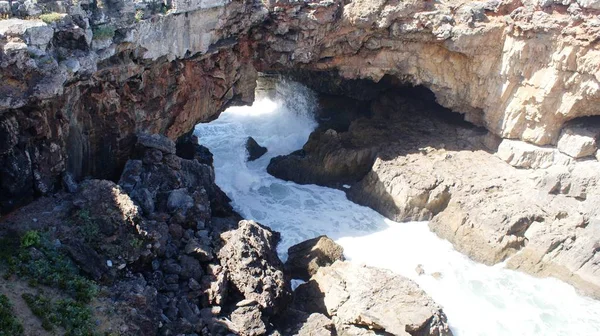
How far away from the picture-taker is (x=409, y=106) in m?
29.3

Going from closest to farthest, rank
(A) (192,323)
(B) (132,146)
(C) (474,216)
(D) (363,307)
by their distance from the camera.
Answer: (A) (192,323), (D) (363,307), (B) (132,146), (C) (474,216)

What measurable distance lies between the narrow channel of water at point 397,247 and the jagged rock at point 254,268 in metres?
2.89

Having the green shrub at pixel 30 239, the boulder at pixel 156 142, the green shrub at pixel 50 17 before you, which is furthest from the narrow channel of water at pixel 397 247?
the green shrub at pixel 50 17

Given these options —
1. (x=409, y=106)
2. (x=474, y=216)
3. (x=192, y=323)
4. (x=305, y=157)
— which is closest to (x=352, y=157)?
(x=305, y=157)

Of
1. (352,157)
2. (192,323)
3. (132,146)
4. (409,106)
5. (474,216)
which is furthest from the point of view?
(409,106)

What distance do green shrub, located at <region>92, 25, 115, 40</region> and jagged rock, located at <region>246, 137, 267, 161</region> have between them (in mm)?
13088

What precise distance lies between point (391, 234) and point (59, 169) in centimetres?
1364

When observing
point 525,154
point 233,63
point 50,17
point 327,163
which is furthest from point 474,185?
point 50,17

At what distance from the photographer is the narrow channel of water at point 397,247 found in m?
20.4

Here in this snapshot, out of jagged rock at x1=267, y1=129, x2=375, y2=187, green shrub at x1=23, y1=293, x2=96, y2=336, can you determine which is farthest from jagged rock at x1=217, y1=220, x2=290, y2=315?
jagged rock at x1=267, y1=129, x2=375, y2=187

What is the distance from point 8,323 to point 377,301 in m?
10.7

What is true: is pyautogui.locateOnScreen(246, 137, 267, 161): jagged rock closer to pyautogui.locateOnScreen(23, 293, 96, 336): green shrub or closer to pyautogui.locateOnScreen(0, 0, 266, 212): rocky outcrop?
pyautogui.locateOnScreen(0, 0, 266, 212): rocky outcrop

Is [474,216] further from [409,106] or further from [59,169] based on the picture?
[59,169]

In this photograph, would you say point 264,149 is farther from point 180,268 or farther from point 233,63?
point 180,268
